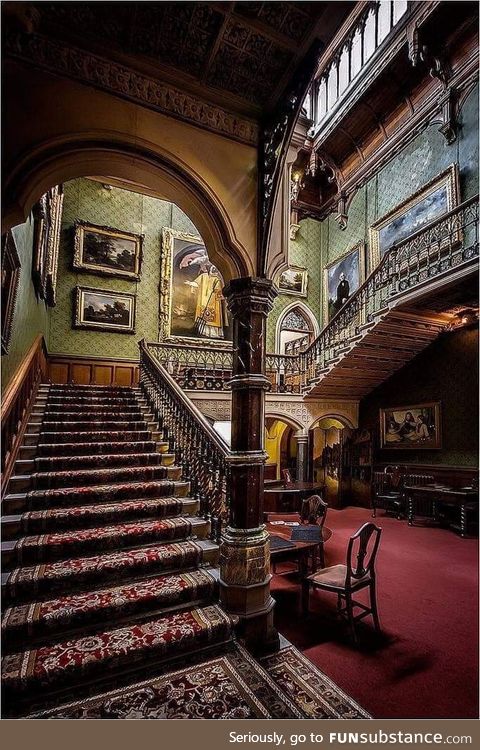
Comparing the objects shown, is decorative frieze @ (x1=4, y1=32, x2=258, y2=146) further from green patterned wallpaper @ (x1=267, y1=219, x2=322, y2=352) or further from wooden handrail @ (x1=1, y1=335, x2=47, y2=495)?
green patterned wallpaper @ (x1=267, y1=219, x2=322, y2=352)

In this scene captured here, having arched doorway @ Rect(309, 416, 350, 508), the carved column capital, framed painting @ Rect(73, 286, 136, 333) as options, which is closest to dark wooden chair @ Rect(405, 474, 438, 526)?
arched doorway @ Rect(309, 416, 350, 508)

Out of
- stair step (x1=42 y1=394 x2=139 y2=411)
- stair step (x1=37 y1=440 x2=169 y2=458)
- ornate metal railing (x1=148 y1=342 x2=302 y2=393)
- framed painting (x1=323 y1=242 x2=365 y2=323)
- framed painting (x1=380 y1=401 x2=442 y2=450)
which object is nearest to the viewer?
stair step (x1=37 y1=440 x2=169 y2=458)

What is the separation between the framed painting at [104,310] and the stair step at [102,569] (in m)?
7.11

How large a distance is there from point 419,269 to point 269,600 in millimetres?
6024

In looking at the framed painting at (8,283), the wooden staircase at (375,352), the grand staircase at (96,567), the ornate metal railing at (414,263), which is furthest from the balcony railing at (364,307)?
the framed painting at (8,283)

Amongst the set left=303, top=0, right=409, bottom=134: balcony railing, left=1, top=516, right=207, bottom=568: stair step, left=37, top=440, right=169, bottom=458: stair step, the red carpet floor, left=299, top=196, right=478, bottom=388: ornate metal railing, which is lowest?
the red carpet floor

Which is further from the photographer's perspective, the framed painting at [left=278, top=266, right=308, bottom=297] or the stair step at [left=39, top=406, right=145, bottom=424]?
the framed painting at [left=278, top=266, right=308, bottom=297]

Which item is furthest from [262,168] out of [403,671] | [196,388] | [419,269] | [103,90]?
[196,388]

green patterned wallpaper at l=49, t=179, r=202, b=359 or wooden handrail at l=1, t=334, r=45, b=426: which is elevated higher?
green patterned wallpaper at l=49, t=179, r=202, b=359

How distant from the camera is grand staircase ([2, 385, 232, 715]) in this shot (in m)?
2.16

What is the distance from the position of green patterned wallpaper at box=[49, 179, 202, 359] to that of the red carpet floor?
22.6 ft

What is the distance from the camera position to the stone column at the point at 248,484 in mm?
2631

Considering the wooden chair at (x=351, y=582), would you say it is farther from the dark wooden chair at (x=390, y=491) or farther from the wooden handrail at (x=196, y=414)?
the dark wooden chair at (x=390, y=491)

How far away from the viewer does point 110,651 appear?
2166 mm
